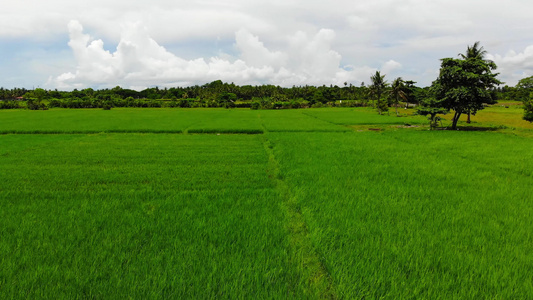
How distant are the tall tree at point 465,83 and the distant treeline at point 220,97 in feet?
105

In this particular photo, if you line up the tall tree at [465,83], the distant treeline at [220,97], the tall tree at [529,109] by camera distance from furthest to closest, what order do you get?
the distant treeline at [220,97] < the tall tree at [529,109] < the tall tree at [465,83]

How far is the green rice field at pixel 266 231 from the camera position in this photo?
3193mm

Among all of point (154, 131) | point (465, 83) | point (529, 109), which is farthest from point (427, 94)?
point (154, 131)

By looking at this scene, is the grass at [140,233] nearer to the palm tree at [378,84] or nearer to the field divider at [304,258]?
the field divider at [304,258]

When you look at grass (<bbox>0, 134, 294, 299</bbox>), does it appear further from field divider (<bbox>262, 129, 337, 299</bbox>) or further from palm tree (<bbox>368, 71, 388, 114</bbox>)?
palm tree (<bbox>368, 71, 388, 114</bbox>)

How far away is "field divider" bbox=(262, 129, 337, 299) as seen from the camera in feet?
10.5

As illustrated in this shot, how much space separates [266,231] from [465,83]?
23505mm

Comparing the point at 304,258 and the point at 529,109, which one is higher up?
the point at 529,109

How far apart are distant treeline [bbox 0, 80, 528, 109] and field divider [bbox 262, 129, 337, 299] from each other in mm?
53223

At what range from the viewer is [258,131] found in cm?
2150

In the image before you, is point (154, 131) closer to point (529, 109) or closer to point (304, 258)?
point (304, 258)

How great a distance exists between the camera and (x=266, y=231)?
454 cm

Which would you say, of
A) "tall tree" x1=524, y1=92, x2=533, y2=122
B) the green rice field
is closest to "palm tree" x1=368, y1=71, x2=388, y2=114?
"tall tree" x1=524, y1=92, x2=533, y2=122

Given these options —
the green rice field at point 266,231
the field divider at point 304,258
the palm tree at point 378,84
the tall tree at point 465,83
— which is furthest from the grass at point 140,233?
the palm tree at point 378,84
